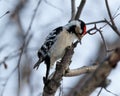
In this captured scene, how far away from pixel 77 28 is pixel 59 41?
0.16 meters

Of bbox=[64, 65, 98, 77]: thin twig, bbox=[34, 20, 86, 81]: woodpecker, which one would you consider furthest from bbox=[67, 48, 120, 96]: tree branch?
bbox=[34, 20, 86, 81]: woodpecker

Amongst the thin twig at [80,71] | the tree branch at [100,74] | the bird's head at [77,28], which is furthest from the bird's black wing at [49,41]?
the tree branch at [100,74]

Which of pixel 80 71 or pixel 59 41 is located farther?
pixel 59 41

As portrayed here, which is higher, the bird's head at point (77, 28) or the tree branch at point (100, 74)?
the tree branch at point (100, 74)

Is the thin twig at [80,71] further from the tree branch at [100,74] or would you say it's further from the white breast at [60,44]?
the tree branch at [100,74]

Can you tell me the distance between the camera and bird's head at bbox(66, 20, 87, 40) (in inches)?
87.7

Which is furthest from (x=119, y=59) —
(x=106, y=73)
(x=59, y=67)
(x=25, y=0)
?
(x=25, y=0)

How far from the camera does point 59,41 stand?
7.75 feet

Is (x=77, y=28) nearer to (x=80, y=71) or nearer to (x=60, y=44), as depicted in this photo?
(x=60, y=44)

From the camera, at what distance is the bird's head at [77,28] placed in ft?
7.31

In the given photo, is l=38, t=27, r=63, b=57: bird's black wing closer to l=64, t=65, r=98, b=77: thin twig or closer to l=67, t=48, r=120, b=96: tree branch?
l=64, t=65, r=98, b=77: thin twig

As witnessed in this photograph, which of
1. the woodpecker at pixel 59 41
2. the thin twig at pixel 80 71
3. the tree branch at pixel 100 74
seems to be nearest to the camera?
the tree branch at pixel 100 74

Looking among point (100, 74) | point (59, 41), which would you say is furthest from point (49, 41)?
point (100, 74)

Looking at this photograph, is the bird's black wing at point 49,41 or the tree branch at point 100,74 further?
the bird's black wing at point 49,41
